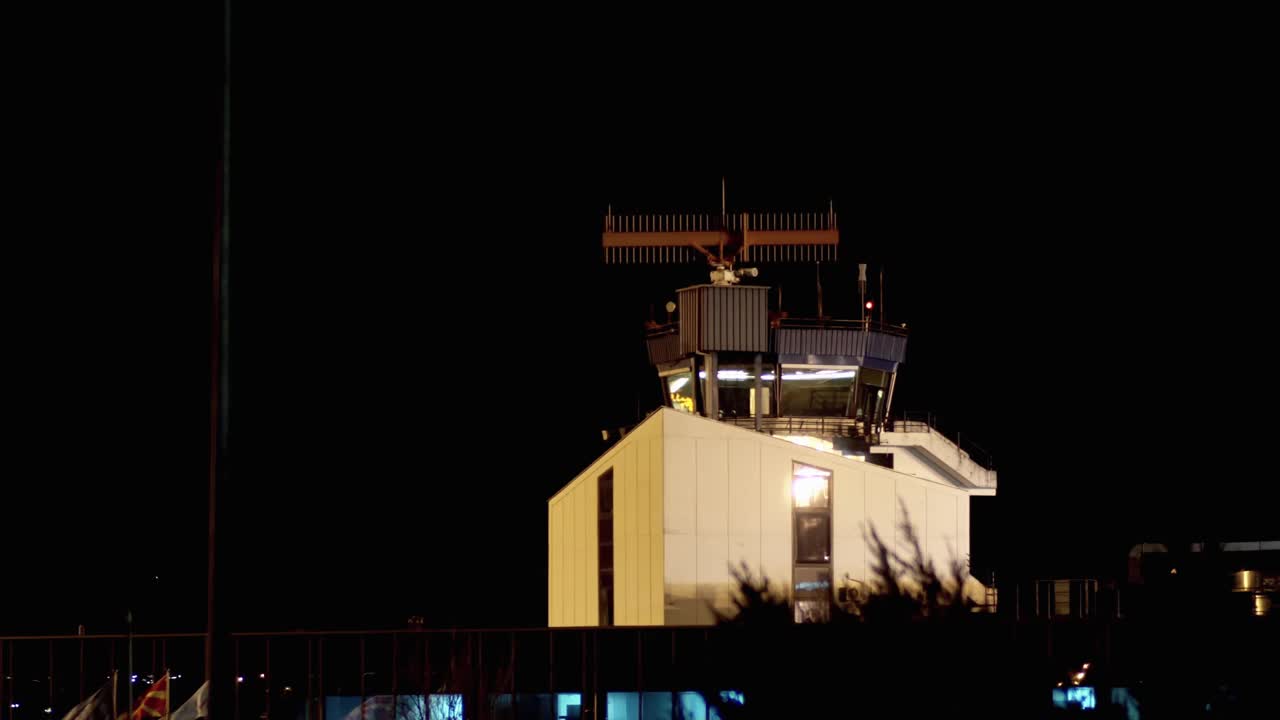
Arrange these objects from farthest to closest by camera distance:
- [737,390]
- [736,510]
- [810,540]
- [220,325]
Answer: [737,390] → [810,540] → [736,510] → [220,325]

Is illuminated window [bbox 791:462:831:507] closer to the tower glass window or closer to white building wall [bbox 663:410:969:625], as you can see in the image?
white building wall [bbox 663:410:969:625]

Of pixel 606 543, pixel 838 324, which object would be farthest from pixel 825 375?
pixel 606 543

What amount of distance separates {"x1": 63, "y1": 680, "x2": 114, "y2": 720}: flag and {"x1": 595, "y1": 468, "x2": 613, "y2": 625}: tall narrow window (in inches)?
650

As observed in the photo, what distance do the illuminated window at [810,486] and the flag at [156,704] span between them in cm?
1717

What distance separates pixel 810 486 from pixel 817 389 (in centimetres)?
1305

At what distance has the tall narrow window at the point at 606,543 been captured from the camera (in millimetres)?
35319

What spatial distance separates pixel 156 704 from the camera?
19328 millimetres

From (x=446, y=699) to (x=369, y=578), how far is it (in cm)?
10273

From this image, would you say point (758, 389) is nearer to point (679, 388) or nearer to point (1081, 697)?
point (679, 388)

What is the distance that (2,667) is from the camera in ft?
61.0

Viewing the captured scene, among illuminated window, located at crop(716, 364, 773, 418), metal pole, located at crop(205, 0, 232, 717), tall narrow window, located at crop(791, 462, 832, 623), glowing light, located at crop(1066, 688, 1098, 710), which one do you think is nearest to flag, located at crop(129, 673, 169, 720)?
metal pole, located at crop(205, 0, 232, 717)

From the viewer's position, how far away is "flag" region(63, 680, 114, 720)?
19594 millimetres

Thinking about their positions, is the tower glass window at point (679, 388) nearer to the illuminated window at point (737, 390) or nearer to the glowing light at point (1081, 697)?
the illuminated window at point (737, 390)

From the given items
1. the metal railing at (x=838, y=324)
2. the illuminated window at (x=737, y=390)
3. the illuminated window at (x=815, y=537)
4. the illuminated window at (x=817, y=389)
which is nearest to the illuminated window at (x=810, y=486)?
the illuminated window at (x=815, y=537)
